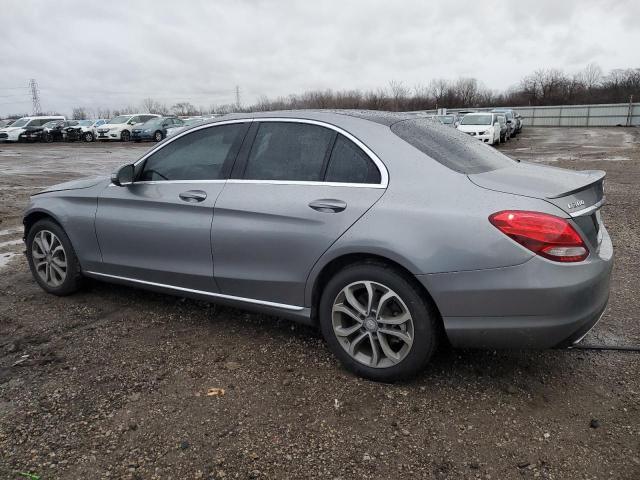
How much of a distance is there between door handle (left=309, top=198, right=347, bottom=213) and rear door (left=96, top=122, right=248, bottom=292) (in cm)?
82

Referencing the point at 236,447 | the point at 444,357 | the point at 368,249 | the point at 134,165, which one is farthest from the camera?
the point at 134,165

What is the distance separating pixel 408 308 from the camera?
2.90 metres

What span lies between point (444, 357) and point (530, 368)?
0.53 m

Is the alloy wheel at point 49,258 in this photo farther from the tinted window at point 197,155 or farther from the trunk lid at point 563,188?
the trunk lid at point 563,188

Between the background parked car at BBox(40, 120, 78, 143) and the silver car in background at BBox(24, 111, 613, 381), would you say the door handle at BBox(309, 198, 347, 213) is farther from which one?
Result: the background parked car at BBox(40, 120, 78, 143)

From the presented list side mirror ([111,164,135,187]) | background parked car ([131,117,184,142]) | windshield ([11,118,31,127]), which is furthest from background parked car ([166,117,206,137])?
windshield ([11,118,31,127])

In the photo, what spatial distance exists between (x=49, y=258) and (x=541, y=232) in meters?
4.07

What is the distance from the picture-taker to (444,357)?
11.3 feet

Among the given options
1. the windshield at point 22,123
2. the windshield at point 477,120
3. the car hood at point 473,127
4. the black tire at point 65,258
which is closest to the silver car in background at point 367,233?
the black tire at point 65,258

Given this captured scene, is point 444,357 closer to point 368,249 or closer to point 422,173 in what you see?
point 368,249

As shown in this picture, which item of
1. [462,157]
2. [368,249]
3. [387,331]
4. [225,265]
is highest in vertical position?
[462,157]

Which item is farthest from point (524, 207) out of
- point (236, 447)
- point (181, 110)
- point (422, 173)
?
point (181, 110)

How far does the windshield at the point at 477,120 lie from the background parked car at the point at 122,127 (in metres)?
19.8

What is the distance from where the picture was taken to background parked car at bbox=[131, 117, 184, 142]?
103 feet
